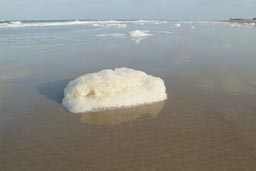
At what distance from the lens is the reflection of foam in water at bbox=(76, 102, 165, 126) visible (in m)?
8.10

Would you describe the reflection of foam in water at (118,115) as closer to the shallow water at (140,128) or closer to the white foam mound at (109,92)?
the shallow water at (140,128)

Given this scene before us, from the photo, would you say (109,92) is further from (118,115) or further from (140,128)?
(140,128)

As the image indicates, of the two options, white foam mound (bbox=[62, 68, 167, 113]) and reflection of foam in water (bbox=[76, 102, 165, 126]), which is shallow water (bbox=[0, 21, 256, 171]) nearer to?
reflection of foam in water (bbox=[76, 102, 165, 126])

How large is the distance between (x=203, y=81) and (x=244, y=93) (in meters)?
2.12

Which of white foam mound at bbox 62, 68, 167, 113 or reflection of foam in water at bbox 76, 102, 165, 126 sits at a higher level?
white foam mound at bbox 62, 68, 167, 113

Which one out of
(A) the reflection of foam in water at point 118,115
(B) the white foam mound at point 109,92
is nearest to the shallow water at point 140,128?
(A) the reflection of foam in water at point 118,115

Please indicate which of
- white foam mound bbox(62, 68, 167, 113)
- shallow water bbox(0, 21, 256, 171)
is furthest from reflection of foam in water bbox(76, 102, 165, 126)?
white foam mound bbox(62, 68, 167, 113)

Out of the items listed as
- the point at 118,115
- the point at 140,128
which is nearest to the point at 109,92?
the point at 118,115

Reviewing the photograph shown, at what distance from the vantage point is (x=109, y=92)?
30.6 feet

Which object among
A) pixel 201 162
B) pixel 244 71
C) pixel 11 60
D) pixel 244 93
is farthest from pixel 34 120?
pixel 11 60

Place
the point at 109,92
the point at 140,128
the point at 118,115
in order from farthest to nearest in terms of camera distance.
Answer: the point at 109,92 < the point at 118,115 < the point at 140,128

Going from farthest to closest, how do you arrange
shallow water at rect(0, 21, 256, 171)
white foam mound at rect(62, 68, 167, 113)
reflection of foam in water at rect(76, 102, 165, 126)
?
white foam mound at rect(62, 68, 167, 113)
reflection of foam in water at rect(76, 102, 165, 126)
shallow water at rect(0, 21, 256, 171)

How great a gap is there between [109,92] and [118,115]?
108 centimetres

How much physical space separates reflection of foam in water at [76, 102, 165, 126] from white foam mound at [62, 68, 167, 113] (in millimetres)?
290
